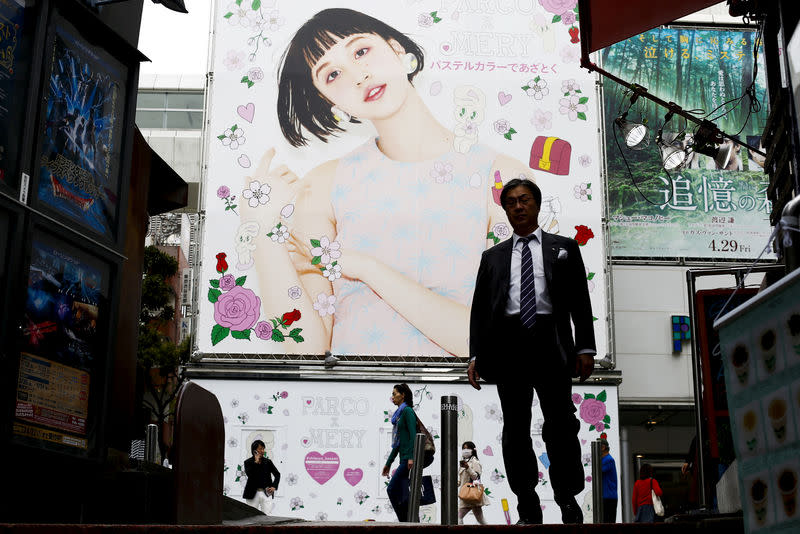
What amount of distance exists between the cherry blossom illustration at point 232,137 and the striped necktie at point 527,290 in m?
12.9

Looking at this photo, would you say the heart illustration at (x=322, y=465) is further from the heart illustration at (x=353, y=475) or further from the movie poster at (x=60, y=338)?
the movie poster at (x=60, y=338)

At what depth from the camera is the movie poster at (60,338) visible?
5074 millimetres

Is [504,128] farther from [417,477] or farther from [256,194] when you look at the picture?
[417,477]

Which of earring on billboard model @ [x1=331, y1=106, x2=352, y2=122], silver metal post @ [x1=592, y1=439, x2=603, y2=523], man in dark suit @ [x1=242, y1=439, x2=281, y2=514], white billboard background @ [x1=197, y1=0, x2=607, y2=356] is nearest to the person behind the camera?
silver metal post @ [x1=592, y1=439, x2=603, y2=523]

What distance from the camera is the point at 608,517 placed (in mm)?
12625

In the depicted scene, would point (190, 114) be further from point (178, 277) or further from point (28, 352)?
point (28, 352)

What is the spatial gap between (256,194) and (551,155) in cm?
522

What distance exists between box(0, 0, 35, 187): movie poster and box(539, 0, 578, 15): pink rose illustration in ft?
46.6

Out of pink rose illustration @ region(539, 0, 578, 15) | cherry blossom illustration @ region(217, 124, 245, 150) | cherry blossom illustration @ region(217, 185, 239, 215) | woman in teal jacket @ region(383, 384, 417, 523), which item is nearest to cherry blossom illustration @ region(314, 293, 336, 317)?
cherry blossom illustration @ region(217, 185, 239, 215)

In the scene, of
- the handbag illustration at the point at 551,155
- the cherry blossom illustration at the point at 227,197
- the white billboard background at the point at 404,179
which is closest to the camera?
the white billboard background at the point at 404,179

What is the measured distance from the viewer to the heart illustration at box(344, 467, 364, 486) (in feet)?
52.0

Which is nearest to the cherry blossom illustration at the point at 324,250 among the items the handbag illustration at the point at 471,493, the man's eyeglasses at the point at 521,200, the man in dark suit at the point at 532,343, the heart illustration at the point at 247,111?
the heart illustration at the point at 247,111

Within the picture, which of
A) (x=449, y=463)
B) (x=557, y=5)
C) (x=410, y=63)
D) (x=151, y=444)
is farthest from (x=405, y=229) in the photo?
(x=449, y=463)

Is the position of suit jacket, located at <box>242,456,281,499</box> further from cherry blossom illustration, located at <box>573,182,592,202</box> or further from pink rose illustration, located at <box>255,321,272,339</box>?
cherry blossom illustration, located at <box>573,182,592,202</box>
